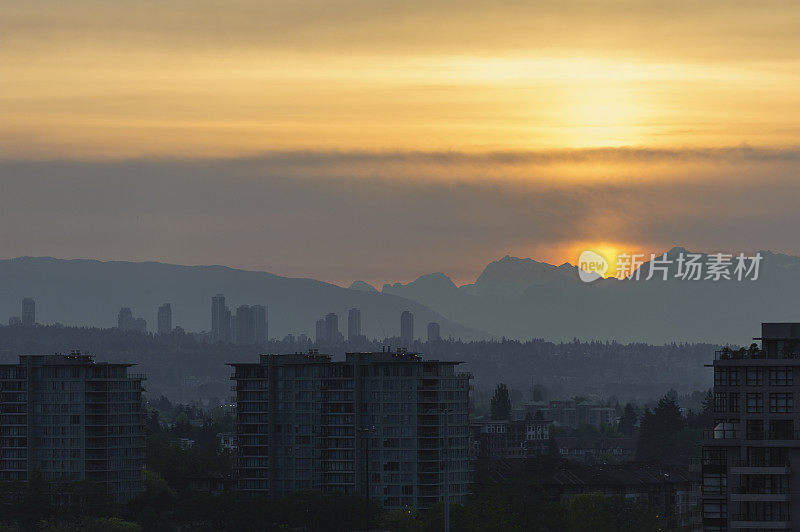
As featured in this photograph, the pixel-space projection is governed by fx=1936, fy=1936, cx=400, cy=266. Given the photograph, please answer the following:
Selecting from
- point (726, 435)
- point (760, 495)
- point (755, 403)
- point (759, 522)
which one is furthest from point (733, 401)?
point (759, 522)

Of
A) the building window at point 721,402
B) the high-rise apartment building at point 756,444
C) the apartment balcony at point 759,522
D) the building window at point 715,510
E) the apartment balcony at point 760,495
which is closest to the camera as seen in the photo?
the apartment balcony at point 759,522

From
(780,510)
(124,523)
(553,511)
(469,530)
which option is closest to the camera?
(780,510)

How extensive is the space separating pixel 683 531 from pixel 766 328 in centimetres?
8378

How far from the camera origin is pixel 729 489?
11131cm

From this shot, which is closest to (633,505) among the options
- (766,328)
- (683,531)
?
(683,531)

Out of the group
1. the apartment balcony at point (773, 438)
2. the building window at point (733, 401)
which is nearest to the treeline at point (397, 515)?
the building window at point (733, 401)

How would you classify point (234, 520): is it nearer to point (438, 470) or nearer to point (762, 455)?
point (438, 470)

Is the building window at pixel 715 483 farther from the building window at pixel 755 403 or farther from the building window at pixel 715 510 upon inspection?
the building window at pixel 755 403

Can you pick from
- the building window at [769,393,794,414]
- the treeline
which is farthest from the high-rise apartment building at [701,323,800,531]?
the treeline

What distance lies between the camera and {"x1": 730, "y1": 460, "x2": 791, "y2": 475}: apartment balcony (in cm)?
10994

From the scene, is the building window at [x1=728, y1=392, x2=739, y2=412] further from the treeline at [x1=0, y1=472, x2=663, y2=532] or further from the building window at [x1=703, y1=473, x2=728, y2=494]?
the treeline at [x1=0, y1=472, x2=663, y2=532]

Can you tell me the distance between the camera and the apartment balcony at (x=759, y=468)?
110m

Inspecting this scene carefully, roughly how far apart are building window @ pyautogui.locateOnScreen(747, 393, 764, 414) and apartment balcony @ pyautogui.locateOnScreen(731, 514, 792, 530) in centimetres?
611

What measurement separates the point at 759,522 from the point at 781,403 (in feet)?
22.9
